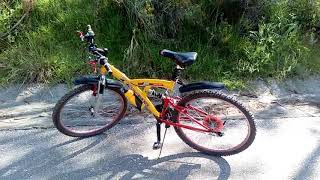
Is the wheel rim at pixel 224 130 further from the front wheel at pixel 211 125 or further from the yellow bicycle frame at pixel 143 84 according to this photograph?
the yellow bicycle frame at pixel 143 84

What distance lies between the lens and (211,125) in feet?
12.1

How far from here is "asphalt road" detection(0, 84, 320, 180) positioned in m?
3.45

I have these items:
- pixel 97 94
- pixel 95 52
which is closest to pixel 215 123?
pixel 97 94

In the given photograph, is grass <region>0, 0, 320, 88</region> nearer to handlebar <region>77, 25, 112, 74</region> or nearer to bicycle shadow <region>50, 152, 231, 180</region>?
handlebar <region>77, 25, 112, 74</region>

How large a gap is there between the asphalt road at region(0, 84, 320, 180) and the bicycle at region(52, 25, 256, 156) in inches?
5.1

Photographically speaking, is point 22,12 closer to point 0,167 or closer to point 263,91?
point 0,167

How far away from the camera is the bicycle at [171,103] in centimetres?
349

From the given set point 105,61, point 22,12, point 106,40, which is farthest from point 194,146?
point 22,12

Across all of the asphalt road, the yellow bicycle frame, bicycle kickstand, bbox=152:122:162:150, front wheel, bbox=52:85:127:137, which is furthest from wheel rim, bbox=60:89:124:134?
bicycle kickstand, bbox=152:122:162:150

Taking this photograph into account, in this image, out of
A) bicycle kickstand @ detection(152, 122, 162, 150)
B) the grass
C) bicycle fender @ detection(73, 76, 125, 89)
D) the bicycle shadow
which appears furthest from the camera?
the grass

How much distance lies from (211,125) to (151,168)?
67cm

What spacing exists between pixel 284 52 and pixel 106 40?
7.99ft

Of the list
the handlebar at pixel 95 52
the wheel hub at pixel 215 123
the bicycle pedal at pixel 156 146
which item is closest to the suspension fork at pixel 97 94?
the handlebar at pixel 95 52

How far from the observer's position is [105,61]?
11.5 feet
